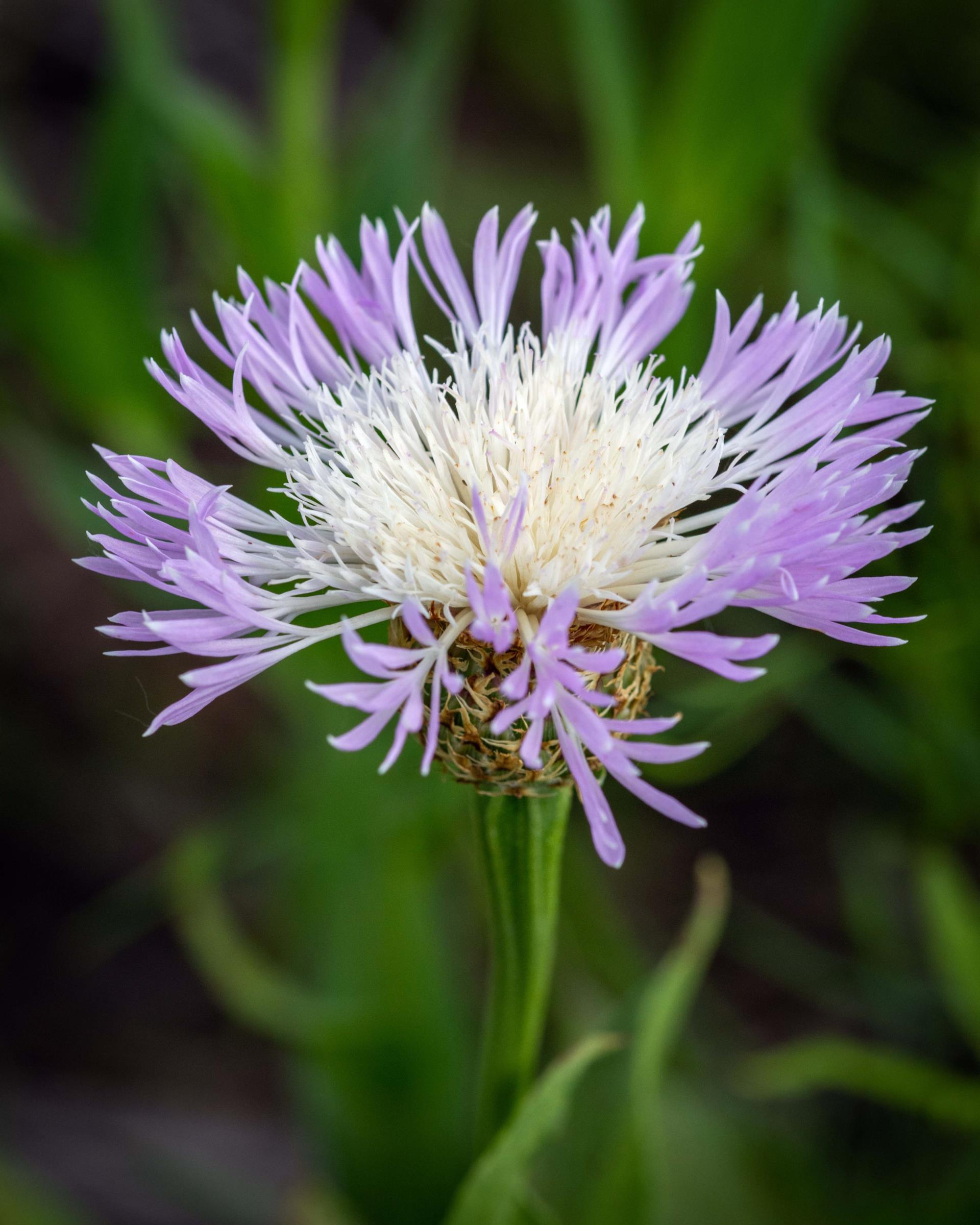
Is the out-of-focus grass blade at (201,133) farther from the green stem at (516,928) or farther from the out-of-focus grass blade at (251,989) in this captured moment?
the green stem at (516,928)

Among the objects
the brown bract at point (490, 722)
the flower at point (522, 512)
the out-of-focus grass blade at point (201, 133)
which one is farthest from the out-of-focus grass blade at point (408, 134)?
the brown bract at point (490, 722)

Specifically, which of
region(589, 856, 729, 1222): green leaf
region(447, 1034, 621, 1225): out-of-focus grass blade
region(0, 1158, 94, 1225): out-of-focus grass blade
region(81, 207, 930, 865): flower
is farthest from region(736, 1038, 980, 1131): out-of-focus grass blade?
region(0, 1158, 94, 1225): out-of-focus grass blade

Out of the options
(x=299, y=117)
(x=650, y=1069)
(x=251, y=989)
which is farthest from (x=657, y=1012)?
(x=299, y=117)

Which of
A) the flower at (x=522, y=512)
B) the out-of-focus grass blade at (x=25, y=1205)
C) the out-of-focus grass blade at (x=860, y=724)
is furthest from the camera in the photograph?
the out-of-focus grass blade at (x=860, y=724)

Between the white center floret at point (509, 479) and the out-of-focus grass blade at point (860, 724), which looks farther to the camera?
the out-of-focus grass blade at point (860, 724)

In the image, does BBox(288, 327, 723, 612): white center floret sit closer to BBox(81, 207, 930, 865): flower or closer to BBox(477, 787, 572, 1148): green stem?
BBox(81, 207, 930, 865): flower

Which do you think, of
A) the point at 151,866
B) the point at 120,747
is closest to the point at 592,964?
the point at 151,866
